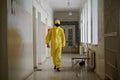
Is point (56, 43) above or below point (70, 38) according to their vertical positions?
below

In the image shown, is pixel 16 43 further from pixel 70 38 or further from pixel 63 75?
pixel 70 38

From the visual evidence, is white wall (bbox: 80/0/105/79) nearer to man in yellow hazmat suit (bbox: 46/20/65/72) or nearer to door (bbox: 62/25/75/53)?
man in yellow hazmat suit (bbox: 46/20/65/72)

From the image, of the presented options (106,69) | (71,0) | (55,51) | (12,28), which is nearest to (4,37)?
(12,28)

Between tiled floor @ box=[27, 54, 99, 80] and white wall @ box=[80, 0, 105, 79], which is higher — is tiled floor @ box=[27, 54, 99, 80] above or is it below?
below

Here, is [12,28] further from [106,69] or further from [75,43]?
[75,43]

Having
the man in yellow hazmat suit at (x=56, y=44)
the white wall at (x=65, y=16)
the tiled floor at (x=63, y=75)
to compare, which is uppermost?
the white wall at (x=65, y=16)

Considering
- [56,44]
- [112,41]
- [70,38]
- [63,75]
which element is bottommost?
[63,75]

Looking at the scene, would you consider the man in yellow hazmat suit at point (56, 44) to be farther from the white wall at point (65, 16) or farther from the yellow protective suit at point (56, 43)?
the white wall at point (65, 16)

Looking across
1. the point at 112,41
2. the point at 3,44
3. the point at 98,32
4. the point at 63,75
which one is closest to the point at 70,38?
the point at 63,75

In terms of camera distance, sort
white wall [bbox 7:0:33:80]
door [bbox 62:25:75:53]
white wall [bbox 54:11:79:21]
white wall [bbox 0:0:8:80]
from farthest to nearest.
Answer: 1. door [bbox 62:25:75:53]
2. white wall [bbox 54:11:79:21]
3. white wall [bbox 7:0:33:80]
4. white wall [bbox 0:0:8:80]

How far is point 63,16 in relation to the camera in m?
21.8

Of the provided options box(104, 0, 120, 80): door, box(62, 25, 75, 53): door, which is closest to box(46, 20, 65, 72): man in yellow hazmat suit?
box(104, 0, 120, 80): door

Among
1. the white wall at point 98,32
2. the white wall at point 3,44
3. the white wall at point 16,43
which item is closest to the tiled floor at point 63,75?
the white wall at point 98,32

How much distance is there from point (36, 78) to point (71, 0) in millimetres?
9116
